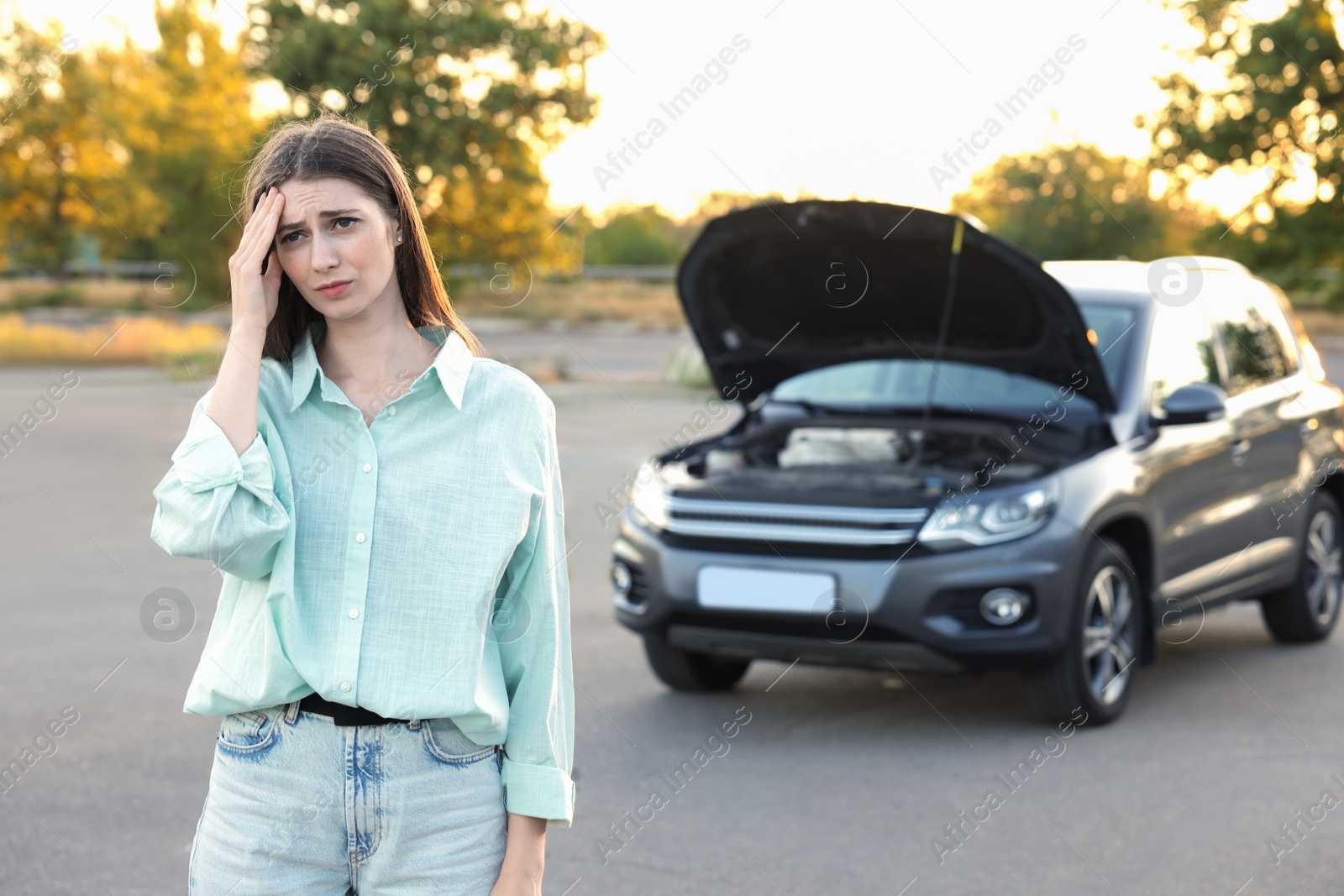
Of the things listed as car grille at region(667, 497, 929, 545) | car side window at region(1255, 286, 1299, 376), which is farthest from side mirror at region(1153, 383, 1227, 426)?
car side window at region(1255, 286, 1299, 376)

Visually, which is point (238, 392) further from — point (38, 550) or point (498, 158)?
point (498, 158)

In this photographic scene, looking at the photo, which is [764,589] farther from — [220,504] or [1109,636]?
[220,504]

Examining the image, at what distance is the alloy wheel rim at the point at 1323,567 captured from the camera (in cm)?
736

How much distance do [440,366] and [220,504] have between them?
354 millimetres

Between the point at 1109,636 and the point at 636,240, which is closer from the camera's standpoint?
the point at 1109,636

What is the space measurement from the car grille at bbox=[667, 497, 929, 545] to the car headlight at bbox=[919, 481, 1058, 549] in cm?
7

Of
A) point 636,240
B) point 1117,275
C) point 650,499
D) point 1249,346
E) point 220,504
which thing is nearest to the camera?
point 220,504

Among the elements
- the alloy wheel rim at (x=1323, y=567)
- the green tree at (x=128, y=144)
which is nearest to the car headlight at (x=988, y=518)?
the alloy wheel rim at (x=1323, y=567)

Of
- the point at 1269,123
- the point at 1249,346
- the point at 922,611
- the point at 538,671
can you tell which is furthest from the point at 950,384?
the point at 1269,123

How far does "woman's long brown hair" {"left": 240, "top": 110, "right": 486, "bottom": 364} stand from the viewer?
201cm

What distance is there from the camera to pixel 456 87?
25.2 metres

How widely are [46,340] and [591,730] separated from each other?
24577 millimetres

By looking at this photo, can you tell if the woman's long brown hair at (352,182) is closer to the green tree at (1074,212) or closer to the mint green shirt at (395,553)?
the mint green shirt at (395,553)

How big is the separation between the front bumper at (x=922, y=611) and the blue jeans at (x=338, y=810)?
3458 millimetres
